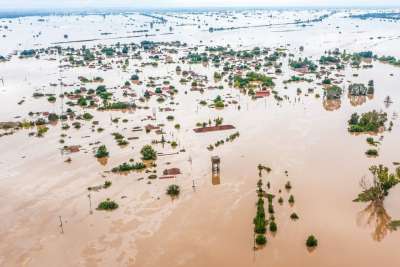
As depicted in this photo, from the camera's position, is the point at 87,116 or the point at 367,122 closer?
the point at 367,122

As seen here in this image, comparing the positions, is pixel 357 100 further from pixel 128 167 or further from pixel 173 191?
pixel 128 167

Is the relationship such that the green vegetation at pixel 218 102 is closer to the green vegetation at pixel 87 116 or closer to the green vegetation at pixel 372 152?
the green vegetation at pixel 87 116

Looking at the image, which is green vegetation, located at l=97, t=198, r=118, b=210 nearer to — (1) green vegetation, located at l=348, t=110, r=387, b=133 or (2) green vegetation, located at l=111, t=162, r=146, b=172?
(2) green vegetation, located at l=111, t=162, r=146, b=172

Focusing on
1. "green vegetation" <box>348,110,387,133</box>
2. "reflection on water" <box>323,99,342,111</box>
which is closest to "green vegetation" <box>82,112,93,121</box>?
"reflection on water" <box>323,99,342,111</box>

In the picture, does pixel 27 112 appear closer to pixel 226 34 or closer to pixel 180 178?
pixel 180 178

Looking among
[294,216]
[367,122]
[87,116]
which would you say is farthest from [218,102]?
[294,216]

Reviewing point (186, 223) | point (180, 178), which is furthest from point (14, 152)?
point (186, 223)
